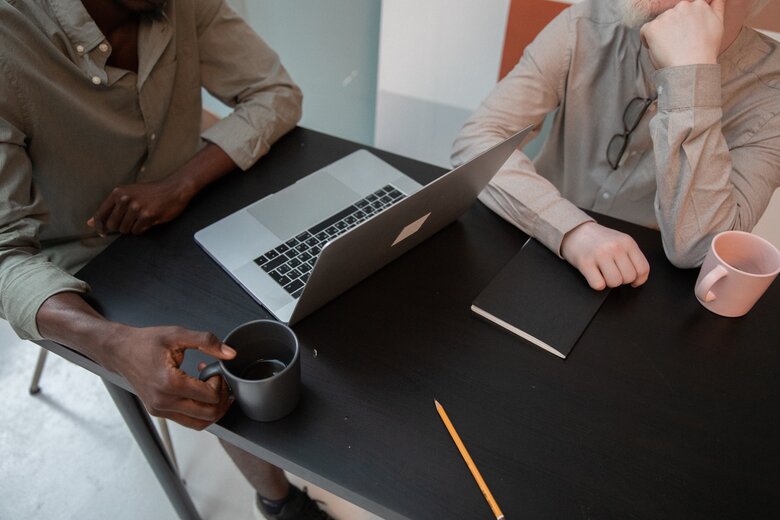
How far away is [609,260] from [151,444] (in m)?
0.87

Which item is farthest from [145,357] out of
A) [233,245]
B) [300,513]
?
[300,513]

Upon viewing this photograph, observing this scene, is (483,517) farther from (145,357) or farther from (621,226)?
(621,226)

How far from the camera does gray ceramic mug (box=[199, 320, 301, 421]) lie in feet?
2.08

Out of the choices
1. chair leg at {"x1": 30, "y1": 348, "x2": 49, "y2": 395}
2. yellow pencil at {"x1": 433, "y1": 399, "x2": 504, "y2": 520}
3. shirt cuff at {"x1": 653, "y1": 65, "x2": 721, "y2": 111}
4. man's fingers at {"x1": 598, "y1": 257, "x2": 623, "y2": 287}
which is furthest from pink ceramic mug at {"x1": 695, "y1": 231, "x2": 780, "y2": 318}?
chair leg at {"x1": 30, "y1": 348, "x2": 49, "y2": 395}

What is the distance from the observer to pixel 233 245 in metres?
0.90

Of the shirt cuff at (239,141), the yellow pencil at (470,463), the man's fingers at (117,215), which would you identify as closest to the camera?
the yellow pencil at (470,463)

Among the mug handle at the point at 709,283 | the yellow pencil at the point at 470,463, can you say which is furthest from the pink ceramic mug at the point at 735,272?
the yellow pencil at the point at 470,463

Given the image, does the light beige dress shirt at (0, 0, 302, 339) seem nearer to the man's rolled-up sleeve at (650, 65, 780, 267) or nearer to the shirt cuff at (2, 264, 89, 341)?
the shirt cuff at (2, 264, 89, 341)

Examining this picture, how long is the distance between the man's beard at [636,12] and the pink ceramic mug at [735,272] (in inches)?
16.4

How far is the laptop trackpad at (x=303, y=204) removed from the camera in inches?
37.3

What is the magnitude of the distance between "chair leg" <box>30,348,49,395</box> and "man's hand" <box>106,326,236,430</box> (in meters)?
1.03

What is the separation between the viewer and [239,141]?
1082 millimetres

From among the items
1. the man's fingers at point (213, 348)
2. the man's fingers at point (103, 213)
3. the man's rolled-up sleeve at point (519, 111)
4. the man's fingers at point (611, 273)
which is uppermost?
the man's rolled-up sleeve at point (519, 111)

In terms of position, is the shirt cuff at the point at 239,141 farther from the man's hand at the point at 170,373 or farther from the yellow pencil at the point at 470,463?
the yellow pencil at the point at 470,463
